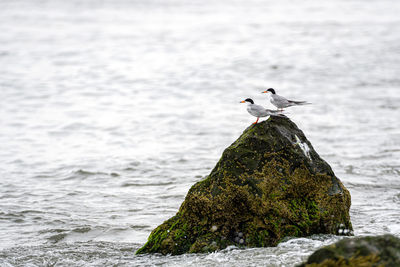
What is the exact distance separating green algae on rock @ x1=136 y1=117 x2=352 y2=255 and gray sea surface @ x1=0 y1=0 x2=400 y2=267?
22 centimetres

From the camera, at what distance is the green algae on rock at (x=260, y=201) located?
702 centimetres

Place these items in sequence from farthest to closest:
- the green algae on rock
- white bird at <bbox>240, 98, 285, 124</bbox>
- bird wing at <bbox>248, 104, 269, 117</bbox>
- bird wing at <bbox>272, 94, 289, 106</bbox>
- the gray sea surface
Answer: the gray sea surface, bird wing at <bbox>272, 94, 289, 106</bbox>, bird wing at <bbox>248, 104, 269, 117</bbox>, white bird at <bbox>240, 98, 285, 124</bbox>, the green algae on rock

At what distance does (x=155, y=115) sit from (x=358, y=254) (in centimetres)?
1422

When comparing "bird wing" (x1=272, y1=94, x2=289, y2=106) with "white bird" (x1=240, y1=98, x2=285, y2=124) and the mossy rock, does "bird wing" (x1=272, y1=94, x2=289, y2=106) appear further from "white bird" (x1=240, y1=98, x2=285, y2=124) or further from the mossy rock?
the mossy rock

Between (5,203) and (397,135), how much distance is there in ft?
35.8

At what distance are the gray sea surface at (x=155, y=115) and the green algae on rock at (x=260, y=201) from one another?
0.22 meters

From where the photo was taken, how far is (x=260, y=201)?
7043 millimetres

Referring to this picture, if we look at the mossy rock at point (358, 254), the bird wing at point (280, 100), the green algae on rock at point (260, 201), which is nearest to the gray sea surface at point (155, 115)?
the green algae on rock at point (260, 201)

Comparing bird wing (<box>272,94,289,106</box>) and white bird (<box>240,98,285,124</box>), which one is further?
bird wing (<box>272,94,289,106</box>)

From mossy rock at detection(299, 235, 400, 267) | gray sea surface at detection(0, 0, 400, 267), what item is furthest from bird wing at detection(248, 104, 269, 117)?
mossy rock at detection(299, 235, 400, 267)

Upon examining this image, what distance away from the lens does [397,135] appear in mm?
15164

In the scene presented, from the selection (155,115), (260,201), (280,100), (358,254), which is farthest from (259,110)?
(155,115)

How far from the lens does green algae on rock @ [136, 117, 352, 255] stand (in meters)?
7.02

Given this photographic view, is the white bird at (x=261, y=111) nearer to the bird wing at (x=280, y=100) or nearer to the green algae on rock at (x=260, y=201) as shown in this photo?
the green algae on rock at (x=260, y=201)
